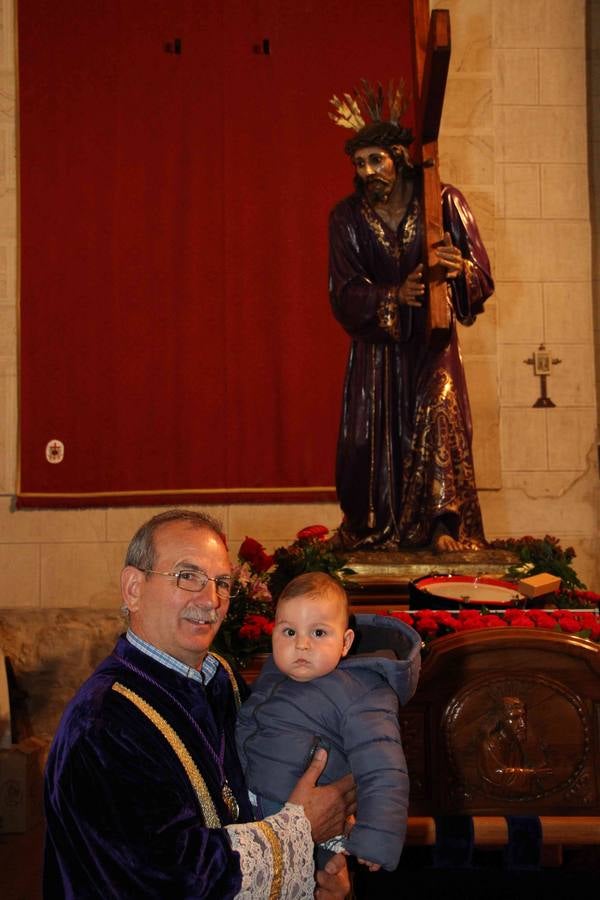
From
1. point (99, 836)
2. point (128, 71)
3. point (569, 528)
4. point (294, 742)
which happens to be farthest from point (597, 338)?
point (99, 836)

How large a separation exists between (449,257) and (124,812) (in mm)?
3325

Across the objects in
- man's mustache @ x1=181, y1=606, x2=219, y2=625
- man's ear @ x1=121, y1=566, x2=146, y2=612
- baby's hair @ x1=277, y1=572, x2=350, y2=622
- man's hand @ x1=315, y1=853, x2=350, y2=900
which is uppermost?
man's ear @ x1=121, y1=566, x2=146, y2=612

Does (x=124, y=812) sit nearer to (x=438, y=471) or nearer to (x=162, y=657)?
(x=162, y=657)

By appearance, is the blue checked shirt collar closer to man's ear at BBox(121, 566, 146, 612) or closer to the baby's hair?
man's ear at BBox(121, 566, 146, 612)

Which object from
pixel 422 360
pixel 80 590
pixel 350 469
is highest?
pixel 422 360

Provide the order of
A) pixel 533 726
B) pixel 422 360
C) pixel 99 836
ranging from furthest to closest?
pixel 422 360, pixel 533 726, pixel 99 836

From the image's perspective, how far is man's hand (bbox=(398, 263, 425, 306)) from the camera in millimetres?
4512

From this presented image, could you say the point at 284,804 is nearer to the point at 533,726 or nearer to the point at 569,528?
the point at 533,726

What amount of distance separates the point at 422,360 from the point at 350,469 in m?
0.63

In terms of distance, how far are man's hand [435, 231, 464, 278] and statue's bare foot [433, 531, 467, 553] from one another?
1.17m

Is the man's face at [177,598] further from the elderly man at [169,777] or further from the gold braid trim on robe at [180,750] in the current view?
the gold braid trim on robe at [180,750]

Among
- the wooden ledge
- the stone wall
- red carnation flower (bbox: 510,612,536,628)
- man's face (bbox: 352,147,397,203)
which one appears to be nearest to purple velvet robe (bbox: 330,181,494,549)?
man's face (bbox: 352,147,397,203)

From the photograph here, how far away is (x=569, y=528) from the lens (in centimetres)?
697

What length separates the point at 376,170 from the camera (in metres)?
4.69
